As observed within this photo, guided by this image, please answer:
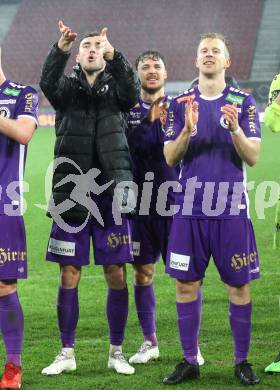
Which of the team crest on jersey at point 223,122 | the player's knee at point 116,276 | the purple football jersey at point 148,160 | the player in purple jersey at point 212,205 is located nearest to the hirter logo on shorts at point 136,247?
the purple football jersey at point 148,160

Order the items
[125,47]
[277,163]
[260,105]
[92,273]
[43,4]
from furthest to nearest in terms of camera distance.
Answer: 1. [43,4]
2. [125,47]
3. [260,105]
4. [277,163]
5. [92,273]

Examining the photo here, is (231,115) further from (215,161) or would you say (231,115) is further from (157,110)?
(157,110)

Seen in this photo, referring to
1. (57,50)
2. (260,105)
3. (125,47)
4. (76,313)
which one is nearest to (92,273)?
(76,313)

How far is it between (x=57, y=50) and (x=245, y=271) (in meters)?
1.56

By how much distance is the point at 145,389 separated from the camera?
4.36 metres

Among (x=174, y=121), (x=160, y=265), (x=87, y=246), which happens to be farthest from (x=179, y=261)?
(x=160, y=265)

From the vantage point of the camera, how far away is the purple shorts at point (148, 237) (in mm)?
5184

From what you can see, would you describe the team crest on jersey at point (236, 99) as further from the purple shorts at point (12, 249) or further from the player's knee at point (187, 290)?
the purple shorts at point (12, 249)

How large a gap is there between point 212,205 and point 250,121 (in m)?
0.48

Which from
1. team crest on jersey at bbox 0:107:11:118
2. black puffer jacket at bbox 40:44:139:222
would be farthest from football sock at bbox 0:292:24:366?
team crest on jersey at bbox 0:107:11:118

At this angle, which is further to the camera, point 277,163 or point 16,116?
point 277,163

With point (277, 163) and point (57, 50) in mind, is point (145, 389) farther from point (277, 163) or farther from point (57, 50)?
point (277, 163)

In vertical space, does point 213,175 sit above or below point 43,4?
below

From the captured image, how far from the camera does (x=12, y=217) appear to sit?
4348 mm
